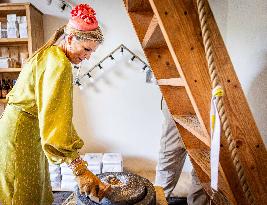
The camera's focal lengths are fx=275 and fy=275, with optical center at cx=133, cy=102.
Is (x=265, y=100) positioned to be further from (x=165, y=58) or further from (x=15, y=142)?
(x=15, y=142)

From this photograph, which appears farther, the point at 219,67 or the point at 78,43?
the point at 78,43

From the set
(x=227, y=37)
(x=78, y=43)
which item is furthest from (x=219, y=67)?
(x=227, y=37)

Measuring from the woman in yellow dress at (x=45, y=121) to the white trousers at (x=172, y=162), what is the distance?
131cm

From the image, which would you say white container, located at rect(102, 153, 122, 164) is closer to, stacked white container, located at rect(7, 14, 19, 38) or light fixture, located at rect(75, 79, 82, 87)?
light fixture, located at rect(75, 79, 82, 87)

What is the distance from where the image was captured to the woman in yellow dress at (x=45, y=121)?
116cm

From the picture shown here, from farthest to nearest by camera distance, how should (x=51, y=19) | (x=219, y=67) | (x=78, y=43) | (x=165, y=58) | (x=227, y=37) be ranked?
1. (x=51, y=19)
2. (x=227, y=37)
3. (x=165, y=58)
4. (x=78, y=43)
5. (x=219, y=67)

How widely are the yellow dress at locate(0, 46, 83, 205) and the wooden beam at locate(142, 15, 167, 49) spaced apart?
47 cm

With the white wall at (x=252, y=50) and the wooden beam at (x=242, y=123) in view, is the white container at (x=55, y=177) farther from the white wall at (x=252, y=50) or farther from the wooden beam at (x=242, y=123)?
the wooden beam at (x=242, y=123)

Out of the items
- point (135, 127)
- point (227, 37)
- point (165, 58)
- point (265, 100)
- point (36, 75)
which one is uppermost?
point (227, 37)

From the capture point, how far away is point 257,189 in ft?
3.36

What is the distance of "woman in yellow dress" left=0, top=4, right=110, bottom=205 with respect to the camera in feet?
3.81

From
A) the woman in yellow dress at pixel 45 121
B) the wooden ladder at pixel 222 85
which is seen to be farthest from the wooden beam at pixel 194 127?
the woman in yellow dress at pixel 45 121

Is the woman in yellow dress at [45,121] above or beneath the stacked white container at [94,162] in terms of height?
above

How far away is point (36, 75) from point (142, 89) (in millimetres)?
2275
